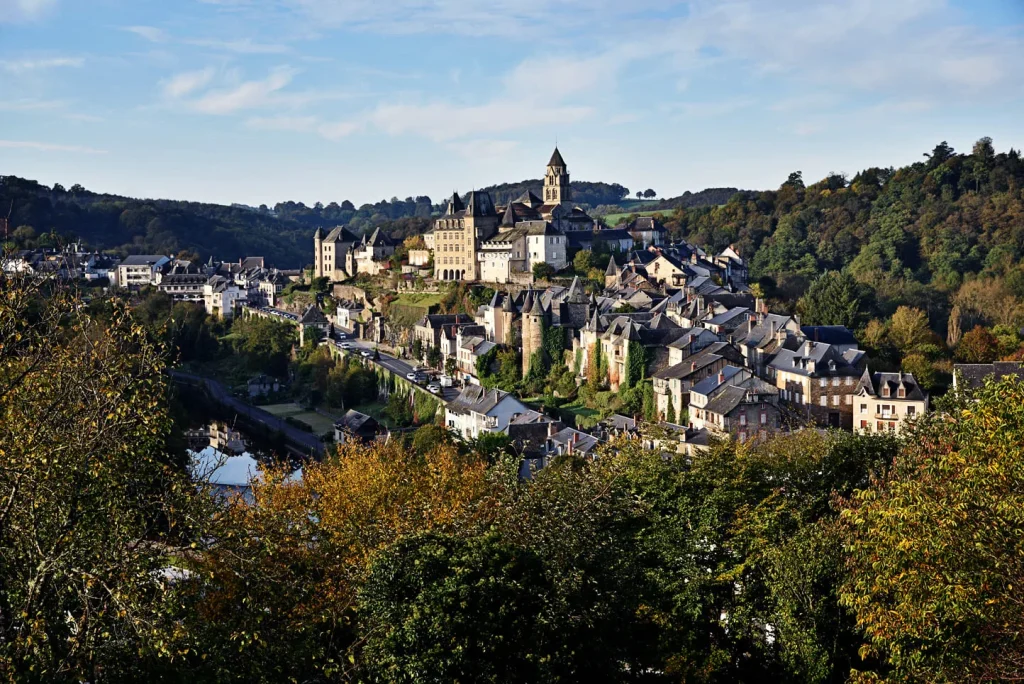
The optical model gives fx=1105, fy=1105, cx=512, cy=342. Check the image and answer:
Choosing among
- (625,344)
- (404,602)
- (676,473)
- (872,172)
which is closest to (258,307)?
(625,344)

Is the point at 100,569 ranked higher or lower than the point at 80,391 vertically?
lower

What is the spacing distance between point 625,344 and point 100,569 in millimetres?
33567

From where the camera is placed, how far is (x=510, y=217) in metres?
66.2

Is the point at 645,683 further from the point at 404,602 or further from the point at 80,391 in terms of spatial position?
the point at 80,391

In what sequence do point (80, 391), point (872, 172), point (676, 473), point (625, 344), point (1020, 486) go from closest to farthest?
1. point (80, 391)
2. point (1020, 486)
3. point (676, 473)
4. point (625, 344)
5. point (872, 172)

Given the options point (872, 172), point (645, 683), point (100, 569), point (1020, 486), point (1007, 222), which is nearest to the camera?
point (100, 569)

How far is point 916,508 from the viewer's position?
43.3ft

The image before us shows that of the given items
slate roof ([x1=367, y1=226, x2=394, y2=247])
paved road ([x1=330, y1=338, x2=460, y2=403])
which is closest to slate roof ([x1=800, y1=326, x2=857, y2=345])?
paved road ([x1=330, y1=338, x2=460, y2=403])

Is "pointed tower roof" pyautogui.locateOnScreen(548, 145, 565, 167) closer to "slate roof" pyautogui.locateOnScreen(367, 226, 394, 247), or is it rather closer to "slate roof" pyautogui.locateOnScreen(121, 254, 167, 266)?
"slate roof" pyautogui.locateOnScreen(367, 226, 394, 247)

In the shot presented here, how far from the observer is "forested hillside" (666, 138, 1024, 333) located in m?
69.9

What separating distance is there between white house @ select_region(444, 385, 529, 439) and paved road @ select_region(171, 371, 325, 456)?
541cm

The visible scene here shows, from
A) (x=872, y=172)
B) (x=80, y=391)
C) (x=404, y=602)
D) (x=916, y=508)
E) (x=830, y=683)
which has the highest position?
(x=872, y=172)

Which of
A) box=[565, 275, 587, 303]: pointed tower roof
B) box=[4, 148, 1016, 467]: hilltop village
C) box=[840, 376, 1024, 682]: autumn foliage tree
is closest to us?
box=[840, 376, 1024, 682]: autumn foliage tree

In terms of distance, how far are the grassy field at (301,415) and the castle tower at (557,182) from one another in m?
23.1
